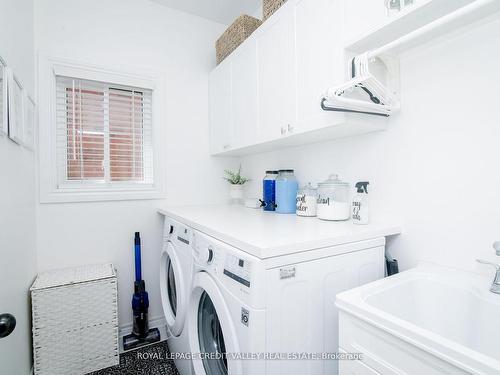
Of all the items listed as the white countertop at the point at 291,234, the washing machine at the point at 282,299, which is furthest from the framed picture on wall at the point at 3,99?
the washing machine at the point at 282,299

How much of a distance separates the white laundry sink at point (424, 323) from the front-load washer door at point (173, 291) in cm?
94

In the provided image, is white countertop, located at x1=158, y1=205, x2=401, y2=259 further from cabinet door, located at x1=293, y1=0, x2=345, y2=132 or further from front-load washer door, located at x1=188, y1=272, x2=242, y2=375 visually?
cabinet door, located at x1=293, y1=0, x2=345, y2=132

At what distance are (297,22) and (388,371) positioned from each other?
62.2 inches

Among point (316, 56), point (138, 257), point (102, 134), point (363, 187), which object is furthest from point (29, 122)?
point (363, 187)

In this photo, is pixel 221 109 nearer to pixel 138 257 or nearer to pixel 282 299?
pixel 138 257

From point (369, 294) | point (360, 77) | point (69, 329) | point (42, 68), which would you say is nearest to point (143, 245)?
point (69, 329)

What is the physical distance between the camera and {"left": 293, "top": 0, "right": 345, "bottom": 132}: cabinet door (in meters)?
1.21

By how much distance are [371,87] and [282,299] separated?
0.96 m

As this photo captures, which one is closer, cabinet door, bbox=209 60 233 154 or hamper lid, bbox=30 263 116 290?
hamper lid, bbox=30 263 116 290

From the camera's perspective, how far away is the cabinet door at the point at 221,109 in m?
2.18

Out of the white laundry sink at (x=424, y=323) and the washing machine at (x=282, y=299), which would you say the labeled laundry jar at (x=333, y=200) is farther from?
the white laundry sink at (x=424, y=323)

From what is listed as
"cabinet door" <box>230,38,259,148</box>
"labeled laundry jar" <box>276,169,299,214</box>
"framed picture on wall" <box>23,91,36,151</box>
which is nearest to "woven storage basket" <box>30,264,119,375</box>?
"framed picture on wall" <box>23,91,36,151</box>

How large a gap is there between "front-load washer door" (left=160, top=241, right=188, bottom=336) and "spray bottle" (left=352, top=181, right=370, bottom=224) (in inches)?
39.8

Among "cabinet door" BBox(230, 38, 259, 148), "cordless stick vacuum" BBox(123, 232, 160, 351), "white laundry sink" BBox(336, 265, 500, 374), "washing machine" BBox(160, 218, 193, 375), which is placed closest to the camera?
"white laundry sink" BBox(336, 265, 500, 374)
